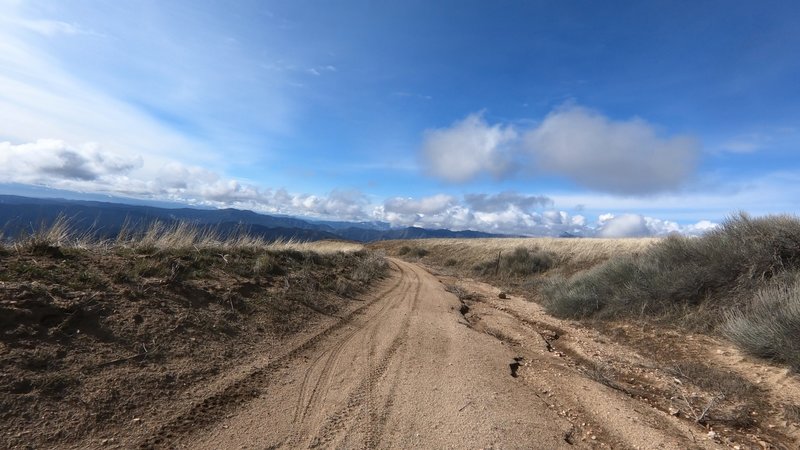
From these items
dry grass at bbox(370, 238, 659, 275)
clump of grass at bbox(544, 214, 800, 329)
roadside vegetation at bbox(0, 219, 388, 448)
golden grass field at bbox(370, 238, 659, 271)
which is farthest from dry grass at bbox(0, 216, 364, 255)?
golden grass field at bbox(370, 238, 659, 271)

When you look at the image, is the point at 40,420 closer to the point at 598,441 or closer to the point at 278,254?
the point at 598,441

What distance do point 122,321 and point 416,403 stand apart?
14.1 ft

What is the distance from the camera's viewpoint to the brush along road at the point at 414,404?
152 inches

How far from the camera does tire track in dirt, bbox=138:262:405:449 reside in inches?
142

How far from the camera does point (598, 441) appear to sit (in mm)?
4258

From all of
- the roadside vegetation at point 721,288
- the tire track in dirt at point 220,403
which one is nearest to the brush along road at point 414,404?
the tire track in dirt at point 220,403

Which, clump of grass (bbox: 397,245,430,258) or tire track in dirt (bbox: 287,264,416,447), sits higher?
clump of grass (bbox: 397,245,430,258)

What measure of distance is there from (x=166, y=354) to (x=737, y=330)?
32.8ft

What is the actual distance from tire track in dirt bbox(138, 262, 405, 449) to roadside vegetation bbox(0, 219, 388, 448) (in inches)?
10.4

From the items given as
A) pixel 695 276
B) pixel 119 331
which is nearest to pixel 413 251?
pixel 695 276

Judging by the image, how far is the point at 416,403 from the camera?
4.75m

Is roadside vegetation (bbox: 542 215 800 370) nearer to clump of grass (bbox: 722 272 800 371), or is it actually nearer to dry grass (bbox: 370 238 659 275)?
clump of grass (bbox: 722 272 800 371)

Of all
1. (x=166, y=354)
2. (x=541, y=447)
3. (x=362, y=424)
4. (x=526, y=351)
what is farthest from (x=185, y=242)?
(x=541, y=447)

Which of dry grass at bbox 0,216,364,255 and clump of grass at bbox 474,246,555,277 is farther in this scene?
clump of grass at bbox 474,246,555,277
